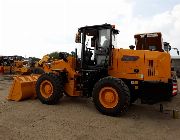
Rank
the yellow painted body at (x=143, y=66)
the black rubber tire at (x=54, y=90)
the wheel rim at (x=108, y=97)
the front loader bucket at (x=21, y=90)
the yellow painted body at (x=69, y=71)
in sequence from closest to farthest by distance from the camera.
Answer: the wheel rim at (x=108, y=97) → the yellow painted body at (x=143, y=66) → the black rubber tire at (x=54, y=90) → the yellow painted body at (x=69, y=71) → the front loader bucket at (x=21, y=90)

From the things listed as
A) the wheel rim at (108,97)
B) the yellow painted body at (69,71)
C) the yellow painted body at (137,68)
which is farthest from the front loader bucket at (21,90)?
the wheel rim at (108,97)

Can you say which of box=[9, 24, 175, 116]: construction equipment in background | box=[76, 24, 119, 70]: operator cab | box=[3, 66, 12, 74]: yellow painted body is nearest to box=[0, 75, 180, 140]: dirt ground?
box=[9, 24, 175, 116]: construction equipment in background

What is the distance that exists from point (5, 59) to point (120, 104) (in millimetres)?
19460

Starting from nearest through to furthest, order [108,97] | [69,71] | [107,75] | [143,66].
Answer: [108,97] < [143,66] < [107,75] < [69,71]

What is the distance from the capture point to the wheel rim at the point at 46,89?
9822 millimetres

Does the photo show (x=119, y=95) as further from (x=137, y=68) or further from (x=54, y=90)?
(x=54, y=90)

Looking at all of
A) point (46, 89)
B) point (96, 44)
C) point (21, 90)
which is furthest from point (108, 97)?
point (21, 90)

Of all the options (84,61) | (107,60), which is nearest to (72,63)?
(84,61)

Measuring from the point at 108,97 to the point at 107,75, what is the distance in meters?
1.02

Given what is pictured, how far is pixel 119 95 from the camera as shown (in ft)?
26.6

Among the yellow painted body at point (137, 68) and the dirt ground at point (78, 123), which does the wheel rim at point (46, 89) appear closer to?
the dirt ground at point (78, 123)

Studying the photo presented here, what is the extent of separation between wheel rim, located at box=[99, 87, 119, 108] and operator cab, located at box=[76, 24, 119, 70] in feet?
3.11

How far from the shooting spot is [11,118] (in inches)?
305

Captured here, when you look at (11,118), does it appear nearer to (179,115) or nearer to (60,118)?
(60,118)
